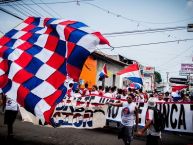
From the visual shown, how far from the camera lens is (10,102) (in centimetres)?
884

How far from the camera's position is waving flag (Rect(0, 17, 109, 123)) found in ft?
20.8

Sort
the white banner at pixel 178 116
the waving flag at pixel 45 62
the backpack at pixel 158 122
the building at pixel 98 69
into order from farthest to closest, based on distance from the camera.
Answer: the building at pixel 98 69 → the white banner at pixel 178 116 → the backpack at pixel 158 122 → the waving flag at pixel 45 62

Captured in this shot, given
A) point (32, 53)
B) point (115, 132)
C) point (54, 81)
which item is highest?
point (32, 53)

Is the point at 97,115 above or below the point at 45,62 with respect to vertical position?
below

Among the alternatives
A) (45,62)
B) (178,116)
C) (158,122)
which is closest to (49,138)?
(45,62)

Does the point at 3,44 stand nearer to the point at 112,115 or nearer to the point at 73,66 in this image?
the point at 73,66

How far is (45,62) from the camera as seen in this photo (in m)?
6.66

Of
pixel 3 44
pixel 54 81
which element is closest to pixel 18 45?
pixel 3 44

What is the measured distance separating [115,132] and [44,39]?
6.74 m

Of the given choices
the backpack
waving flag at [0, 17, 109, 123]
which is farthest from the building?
the backpack

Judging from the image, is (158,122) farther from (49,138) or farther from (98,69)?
(98,69)

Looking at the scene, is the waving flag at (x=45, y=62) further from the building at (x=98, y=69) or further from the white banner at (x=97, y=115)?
the building at (x=98, y=69)

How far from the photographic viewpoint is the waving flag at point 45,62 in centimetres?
633

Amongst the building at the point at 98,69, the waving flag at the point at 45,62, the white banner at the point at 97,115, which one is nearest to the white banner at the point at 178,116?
the white banner at the point at 97,115
